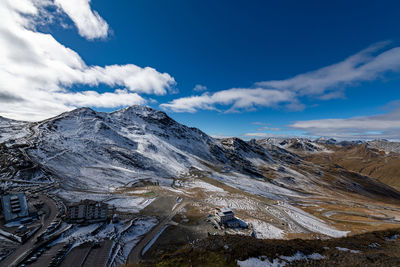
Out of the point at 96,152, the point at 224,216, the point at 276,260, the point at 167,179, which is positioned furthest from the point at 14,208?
the point at 96,152

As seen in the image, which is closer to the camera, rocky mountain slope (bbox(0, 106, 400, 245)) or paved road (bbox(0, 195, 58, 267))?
paved road (bbox(0, 195, 58, 267))

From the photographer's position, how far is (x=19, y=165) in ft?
218

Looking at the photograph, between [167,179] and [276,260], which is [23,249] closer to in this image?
[276,260]

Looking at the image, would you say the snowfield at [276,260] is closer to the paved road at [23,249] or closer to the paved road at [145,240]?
the paved road at [145,240]

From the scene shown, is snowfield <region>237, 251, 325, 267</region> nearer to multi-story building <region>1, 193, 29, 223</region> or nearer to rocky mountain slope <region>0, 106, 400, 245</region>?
rocky mountain slope <region>0, 106, 400, 245</region>

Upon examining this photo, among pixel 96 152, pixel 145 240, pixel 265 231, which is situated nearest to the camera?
pixel 145 240

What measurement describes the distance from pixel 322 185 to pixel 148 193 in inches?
6416

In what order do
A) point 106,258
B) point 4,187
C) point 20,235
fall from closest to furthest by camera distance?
point 106,258 < point 20,235 < point 4,187

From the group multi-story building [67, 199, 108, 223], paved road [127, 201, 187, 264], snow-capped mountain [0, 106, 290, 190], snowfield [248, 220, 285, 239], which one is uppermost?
snow-capped mountain [0, 106, 290, 190]

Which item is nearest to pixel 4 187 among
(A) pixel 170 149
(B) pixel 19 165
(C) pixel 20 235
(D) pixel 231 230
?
(B) pixel 19 165

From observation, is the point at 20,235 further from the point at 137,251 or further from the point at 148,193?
the point at 148,193

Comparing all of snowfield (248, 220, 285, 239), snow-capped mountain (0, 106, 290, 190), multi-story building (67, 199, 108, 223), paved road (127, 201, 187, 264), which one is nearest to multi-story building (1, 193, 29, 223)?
multi-story building (67, 199, 108, 223)

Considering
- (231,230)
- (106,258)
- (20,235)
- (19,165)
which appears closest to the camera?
(106,258)

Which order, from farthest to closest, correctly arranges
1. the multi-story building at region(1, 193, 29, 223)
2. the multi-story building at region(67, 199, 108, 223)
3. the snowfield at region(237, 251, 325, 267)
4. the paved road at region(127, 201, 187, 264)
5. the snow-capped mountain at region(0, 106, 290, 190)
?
the snow-capped mountain at region(0, 106, 290, 190), the multi-story building at region(67, 199, 108, 223), the multi-story building at region(1, 193, 29, 223), the paved road at region(127, 201, 187, 264), the snowfield at region(237, 251, 325, 267)
